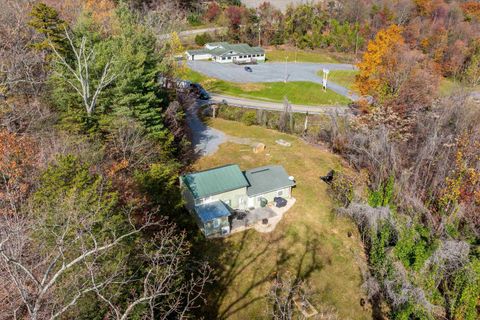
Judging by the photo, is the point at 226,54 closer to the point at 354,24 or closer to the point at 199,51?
the point at 199,51

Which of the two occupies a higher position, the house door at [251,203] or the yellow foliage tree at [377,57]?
the yellow foliage tree at [377,57]

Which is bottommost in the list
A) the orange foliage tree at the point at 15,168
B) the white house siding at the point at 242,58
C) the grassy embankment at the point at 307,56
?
the grassy embankment at the point at 307,56

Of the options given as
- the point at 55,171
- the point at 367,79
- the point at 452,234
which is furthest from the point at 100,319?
the point at 367,79

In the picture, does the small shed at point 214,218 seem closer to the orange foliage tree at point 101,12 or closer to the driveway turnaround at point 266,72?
the orange foliage tree at point 101,12

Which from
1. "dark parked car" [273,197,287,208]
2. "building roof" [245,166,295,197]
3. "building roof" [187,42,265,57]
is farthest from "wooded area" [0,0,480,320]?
"building roof" [187,42,265,57]

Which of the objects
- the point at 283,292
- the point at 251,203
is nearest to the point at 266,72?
the point at 251,203

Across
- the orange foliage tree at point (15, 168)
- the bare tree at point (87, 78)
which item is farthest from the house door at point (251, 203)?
the orange foliage tree at point (15, 168)
